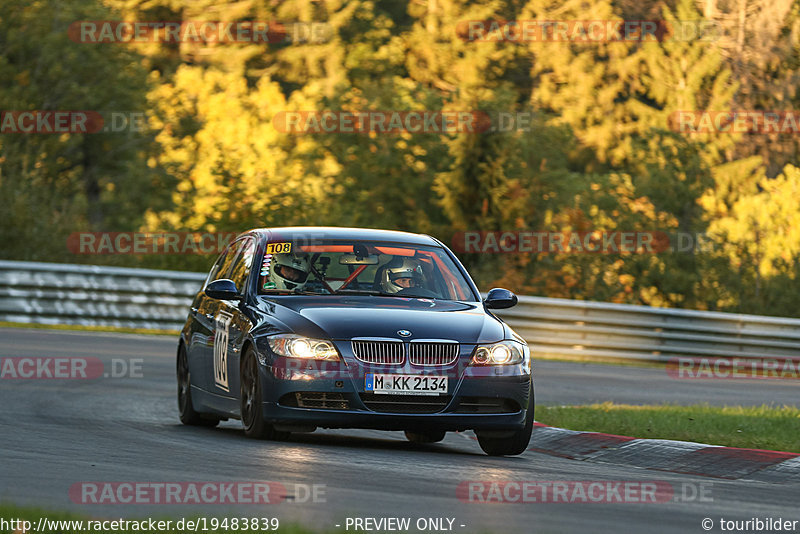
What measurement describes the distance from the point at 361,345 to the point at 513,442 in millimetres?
1460

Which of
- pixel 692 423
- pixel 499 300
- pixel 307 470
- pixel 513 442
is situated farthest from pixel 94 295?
pixel 307 470

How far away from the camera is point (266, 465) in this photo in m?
9.12

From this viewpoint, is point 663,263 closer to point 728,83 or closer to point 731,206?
point 731,206

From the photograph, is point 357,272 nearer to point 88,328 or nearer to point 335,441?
point 335,441

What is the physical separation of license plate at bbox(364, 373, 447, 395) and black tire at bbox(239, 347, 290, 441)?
0.83 metres

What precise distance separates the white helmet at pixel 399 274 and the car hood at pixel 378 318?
12.3 inches

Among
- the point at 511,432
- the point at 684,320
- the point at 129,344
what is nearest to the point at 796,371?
the point at 684,320

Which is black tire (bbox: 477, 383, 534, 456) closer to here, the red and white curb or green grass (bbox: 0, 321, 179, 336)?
the red and white curb

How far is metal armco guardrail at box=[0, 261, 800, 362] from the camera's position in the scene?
25.0 m

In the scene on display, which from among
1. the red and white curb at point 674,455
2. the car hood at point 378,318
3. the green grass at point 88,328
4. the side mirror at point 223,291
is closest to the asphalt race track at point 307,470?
the red and white curb at point 674,455

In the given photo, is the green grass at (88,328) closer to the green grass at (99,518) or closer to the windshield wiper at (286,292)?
the windshield wiper at (286,292)

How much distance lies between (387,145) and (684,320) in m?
22.6

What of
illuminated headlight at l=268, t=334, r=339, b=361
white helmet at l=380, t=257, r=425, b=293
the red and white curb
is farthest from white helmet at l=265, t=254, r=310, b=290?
the red and white curb

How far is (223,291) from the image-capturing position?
11.5 m
